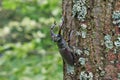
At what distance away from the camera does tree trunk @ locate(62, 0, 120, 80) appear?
4.67 ft

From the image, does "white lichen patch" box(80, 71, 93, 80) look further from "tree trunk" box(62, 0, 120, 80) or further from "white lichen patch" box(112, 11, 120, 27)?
"white lichen patch" box(112, 11, 120, 27)

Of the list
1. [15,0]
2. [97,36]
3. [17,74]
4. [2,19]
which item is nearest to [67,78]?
[97,36]

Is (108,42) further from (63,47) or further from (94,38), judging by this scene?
(63,47)

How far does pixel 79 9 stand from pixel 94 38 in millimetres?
118

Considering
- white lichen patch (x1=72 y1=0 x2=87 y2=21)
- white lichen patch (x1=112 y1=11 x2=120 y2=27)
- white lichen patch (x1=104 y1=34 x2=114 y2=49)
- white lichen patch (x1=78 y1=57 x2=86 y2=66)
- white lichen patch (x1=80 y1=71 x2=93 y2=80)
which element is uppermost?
white lichen patch (x1=72 y1=0 x2=87 y2=21)

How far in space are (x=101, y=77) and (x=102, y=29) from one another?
0.17 m

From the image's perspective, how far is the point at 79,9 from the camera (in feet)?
4.85

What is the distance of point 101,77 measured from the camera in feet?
4.73

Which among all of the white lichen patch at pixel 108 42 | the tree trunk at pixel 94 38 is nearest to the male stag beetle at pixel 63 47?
the tree trunk at pixel 94 38

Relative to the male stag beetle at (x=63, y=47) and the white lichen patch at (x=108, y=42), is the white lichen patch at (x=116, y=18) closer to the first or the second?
the white lichen patch at (x=108, y=42)

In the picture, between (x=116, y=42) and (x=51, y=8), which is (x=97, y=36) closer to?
(x=116, y=42)

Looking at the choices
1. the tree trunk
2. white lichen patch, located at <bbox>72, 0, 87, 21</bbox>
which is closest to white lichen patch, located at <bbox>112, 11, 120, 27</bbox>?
the tree trunk

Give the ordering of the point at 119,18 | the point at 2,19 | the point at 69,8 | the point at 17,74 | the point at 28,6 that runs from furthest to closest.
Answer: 1. the point at 2,19
2. the point at 28,6
3. the point at 17,74
4. the point at 69,8
5. the point at 119,18

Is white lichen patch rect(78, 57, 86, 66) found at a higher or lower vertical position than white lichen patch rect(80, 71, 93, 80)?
higher
